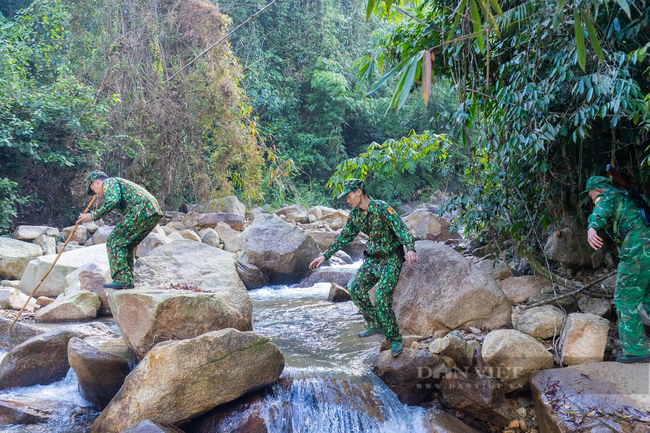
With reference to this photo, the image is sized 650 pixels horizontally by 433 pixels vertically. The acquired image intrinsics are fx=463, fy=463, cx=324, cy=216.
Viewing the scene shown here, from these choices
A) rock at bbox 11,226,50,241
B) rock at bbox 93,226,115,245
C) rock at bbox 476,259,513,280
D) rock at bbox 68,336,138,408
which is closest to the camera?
rock at bbox 68,336,138,408

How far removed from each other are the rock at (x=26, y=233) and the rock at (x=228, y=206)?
4.36 meters

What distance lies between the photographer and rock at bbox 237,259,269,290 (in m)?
9.34

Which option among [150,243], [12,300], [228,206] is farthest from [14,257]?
[228,206]

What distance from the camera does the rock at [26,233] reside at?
372 inches

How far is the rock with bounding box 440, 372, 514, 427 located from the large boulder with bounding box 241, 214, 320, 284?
231 inches

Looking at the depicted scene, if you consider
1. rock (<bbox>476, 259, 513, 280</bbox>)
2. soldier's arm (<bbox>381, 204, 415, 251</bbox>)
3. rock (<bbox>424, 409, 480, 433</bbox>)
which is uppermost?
soldier's arm (<bbox>381, 204, 415, 251</bbox>)

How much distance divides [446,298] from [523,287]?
1.21 metres

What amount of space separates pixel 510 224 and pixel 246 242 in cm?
590

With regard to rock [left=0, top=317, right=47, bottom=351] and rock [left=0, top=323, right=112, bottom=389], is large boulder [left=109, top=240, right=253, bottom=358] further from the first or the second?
rock [left=0, top=317, right=47, bottom=351]

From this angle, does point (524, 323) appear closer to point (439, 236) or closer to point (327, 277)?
point (327, 277)

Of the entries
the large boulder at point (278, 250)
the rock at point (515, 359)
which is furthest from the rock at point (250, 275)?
the rock at point (515, 359)

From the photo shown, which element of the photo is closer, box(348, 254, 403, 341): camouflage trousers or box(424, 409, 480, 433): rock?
box(424, 409, 480, 433): rock

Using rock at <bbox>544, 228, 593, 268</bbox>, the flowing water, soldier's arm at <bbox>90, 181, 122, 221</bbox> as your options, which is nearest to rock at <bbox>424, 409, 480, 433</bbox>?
the flowing water

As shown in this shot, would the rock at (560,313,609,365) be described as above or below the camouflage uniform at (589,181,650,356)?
below
